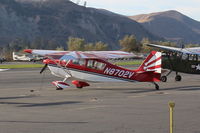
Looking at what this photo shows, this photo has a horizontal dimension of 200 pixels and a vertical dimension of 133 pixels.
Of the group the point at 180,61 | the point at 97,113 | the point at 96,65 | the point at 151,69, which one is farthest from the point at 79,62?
the point at 97,113

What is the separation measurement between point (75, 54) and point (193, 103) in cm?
774

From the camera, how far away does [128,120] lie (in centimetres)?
1273

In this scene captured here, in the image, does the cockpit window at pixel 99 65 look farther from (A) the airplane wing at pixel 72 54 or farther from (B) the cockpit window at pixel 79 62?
(B) the cockpit window at pixel 79 62

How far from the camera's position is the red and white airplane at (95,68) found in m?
22.6

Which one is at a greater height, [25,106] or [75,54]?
[75,54]

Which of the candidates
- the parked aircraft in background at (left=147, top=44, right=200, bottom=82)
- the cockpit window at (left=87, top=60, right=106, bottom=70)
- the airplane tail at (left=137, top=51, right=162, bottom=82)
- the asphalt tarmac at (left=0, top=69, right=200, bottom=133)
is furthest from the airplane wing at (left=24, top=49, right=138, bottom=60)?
the parked aircraft in background at (left=147, top=44, right=200, bottom=82)

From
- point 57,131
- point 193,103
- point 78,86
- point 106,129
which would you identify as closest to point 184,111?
point 193,103

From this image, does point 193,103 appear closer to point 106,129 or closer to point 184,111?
point 184,111

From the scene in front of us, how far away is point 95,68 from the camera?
23.1 metres

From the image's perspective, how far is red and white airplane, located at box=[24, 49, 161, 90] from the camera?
888 inches

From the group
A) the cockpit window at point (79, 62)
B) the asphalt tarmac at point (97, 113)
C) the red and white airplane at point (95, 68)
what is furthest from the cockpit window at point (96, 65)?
the asphalt tarmac at point (97, 113)

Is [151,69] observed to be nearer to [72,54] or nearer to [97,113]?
[72,54]

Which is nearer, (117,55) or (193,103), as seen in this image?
(193,103)

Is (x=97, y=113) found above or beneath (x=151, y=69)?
beneath
